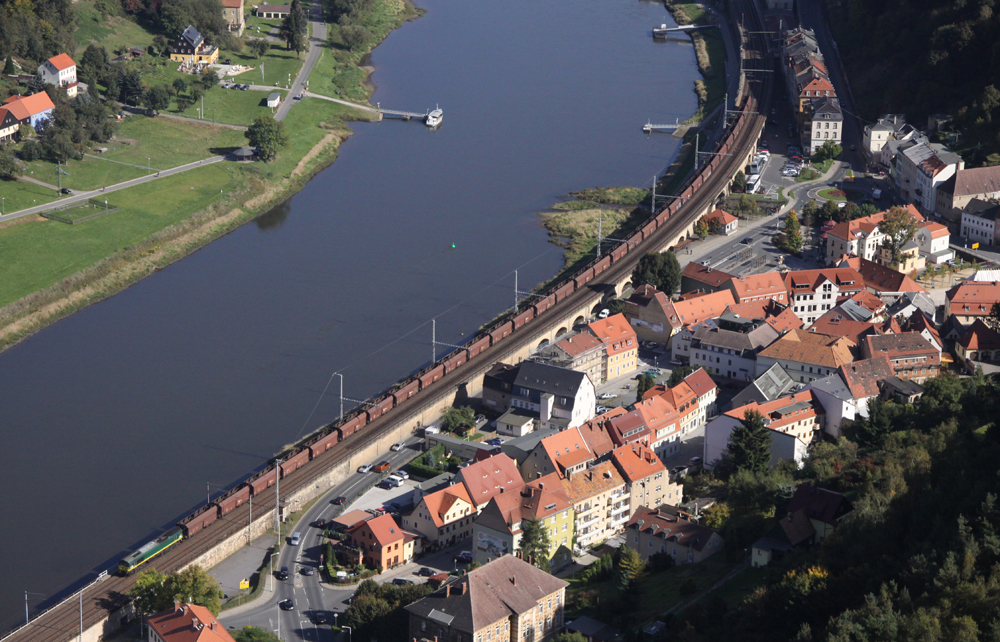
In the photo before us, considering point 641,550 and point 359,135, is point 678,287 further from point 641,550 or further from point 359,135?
point 359,135

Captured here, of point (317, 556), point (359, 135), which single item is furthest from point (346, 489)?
point (359, 135)

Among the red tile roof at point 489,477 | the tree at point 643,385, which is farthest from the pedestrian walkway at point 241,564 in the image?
the tree at point 643,385

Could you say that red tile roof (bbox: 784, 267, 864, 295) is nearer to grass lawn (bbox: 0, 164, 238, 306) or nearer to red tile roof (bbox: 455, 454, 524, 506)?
red tile roof (bbox: 455, 454, 524, 506)

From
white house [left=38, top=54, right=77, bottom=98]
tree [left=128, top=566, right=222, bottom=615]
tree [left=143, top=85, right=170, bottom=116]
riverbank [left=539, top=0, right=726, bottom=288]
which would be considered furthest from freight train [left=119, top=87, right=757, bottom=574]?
white house [left=38, top=54, right=77, bottom=98]

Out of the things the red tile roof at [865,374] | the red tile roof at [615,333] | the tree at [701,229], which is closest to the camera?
the red tile roof at [865,374]

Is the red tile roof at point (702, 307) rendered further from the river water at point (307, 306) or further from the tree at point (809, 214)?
the tree at point (809, 214)

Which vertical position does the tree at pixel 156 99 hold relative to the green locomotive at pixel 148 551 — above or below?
above
